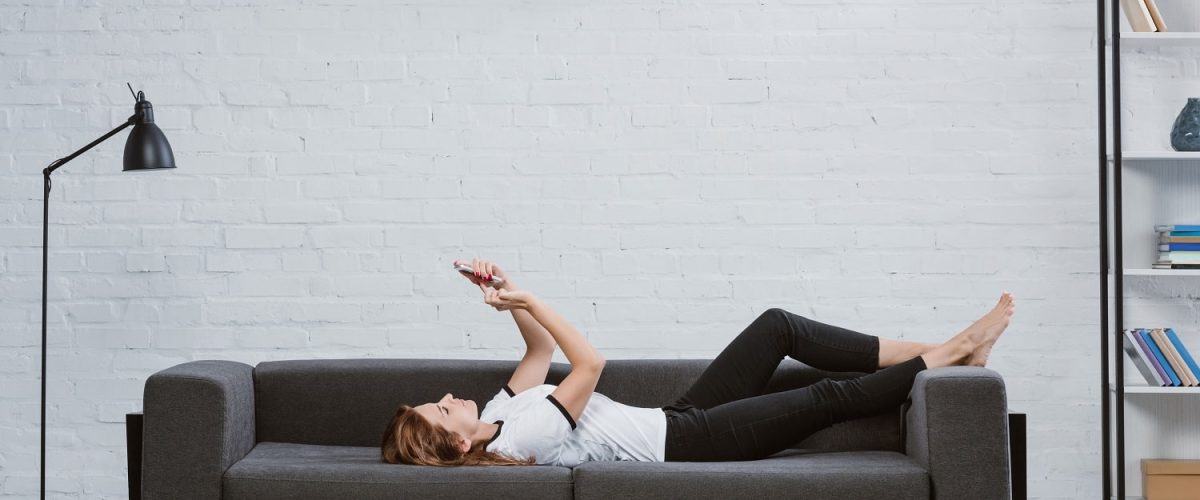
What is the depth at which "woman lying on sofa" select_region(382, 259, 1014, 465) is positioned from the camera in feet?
8.77

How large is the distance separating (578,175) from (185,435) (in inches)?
62.0

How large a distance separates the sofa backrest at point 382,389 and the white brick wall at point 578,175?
594 mm

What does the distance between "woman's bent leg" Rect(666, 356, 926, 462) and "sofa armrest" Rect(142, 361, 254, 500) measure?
1.12m

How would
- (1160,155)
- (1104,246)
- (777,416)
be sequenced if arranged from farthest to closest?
(1104,246) < (1160,155) < (777,416)

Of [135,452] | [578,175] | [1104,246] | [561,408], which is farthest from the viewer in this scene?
[578,175]

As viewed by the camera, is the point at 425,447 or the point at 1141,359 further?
the point at 1141,359

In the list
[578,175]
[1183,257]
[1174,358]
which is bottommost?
[1174,358]

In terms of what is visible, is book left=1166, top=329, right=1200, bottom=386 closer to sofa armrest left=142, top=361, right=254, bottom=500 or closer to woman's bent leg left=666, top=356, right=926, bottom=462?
woman's bent leg left=666, top=356, right=926, bottom=462

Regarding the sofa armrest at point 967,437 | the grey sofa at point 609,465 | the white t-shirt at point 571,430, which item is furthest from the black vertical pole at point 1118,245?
the white t-shirt at point 571,430

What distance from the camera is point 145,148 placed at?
3141 millimetres

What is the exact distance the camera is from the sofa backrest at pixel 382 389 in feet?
10.2

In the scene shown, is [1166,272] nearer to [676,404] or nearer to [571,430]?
[676,404]

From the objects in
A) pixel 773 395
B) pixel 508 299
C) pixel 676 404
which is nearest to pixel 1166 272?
pixel 773 395

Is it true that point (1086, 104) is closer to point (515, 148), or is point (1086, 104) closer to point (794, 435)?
point (794, 435)
